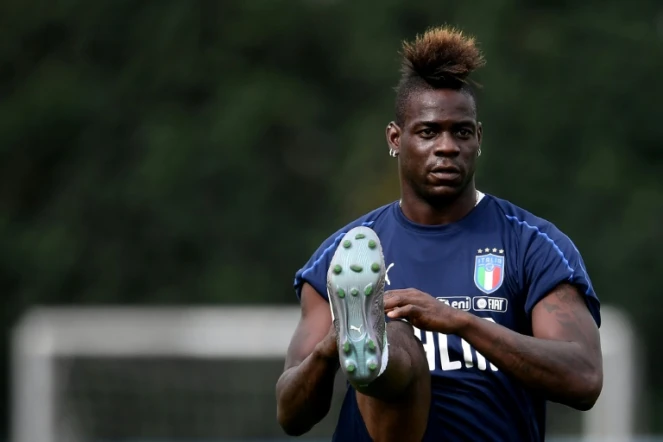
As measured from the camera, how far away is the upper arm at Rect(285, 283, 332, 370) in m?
5.21

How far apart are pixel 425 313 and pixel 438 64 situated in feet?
3.30

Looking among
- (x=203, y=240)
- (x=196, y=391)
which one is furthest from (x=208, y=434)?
(x=203, y=240)

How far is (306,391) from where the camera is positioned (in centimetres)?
497

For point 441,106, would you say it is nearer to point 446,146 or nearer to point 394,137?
point 446,146

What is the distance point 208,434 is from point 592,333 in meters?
9.03

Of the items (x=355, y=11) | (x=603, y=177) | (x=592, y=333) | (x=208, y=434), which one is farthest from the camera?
(x=355, y=11)

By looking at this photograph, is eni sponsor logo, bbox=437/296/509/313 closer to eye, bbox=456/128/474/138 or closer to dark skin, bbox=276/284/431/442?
dark skin, bbox=276/284/431/442

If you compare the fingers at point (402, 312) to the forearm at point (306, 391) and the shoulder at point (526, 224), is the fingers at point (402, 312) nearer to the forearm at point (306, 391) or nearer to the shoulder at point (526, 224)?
the forearm at point (306, 391)

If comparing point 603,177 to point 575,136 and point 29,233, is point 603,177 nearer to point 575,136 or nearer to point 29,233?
point 575,136

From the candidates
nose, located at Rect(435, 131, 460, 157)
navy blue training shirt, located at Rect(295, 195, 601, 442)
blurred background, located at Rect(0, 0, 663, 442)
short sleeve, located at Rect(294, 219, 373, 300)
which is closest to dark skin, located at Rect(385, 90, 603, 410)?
nose, located at Rect(435, 131, 460, 157)

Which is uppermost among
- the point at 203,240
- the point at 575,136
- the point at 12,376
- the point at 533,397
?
the point at 575,136

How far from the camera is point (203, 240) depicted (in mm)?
20531

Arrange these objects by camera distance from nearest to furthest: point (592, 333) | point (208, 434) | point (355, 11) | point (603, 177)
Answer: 1. point (592, 333)
2. point (208, 434)
3. point (603, 177)
4. point (355, 11)

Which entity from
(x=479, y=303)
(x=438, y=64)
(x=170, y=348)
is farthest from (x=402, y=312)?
(x=170, y=348)
